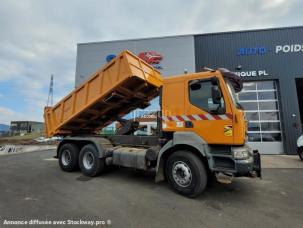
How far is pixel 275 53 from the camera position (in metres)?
12.7

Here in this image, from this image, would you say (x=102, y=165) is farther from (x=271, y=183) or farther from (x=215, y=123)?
(x=271, y=183)

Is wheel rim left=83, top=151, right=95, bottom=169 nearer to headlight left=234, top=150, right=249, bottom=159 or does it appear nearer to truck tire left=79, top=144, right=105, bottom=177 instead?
truck tire left=79, top=144, right=105, bottom=177

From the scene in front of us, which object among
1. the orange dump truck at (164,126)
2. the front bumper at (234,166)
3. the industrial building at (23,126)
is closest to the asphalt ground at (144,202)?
the orange dump truck at (164,126)

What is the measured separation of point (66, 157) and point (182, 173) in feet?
15.1

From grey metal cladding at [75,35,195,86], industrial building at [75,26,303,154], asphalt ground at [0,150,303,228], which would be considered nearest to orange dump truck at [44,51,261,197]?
asphalt ground at [0,150,303,228]

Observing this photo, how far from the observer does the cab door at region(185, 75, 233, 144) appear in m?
4.03

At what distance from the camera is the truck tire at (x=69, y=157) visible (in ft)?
21.7

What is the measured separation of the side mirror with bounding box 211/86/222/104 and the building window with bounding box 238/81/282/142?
31.0 feet

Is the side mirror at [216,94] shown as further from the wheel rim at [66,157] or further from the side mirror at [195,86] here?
the wheel rim at [66,157]

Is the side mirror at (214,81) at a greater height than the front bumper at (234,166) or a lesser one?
greater

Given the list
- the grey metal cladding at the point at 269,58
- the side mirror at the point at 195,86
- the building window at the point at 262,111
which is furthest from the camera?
the building window at the point at 262,111

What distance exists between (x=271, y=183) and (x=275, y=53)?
1064cm

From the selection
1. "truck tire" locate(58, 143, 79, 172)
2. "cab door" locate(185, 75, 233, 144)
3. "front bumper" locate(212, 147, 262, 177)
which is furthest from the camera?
"truck tire" locate(58, 143, 79, 172)

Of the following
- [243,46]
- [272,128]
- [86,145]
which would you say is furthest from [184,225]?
[243,46]
